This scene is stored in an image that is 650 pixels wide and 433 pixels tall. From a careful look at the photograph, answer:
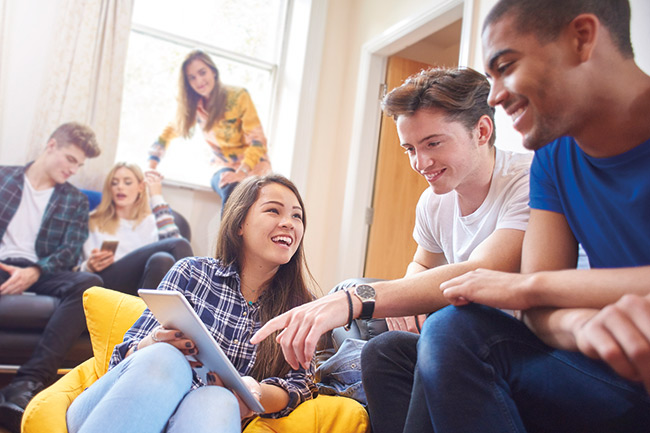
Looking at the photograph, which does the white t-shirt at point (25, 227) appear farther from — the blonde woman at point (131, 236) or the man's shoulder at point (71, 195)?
the blonde woman at point (131, 236)

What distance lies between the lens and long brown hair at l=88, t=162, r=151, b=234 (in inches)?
120

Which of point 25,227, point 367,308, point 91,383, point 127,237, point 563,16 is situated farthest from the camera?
point 127,237

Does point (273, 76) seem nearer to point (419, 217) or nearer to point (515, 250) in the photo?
point (419, 217)

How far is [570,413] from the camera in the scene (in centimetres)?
77

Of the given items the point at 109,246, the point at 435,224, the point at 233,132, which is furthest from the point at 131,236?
the point at 435,224

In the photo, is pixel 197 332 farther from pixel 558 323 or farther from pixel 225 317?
pixel 558 323

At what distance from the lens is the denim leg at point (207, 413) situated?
103 centimetres

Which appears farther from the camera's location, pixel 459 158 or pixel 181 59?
pixel 181 59

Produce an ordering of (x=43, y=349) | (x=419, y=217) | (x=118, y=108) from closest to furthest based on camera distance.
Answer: (x=419, y=217)
(x=43, y=349)
(x=118, y=108)

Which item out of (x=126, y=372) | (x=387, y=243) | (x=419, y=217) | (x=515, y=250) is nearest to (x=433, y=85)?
(x=419, y=217)

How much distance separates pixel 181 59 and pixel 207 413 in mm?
3359

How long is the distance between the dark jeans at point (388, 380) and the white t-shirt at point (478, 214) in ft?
1.26

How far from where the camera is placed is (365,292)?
1007 mm

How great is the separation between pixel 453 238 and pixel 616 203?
2.24 feet
